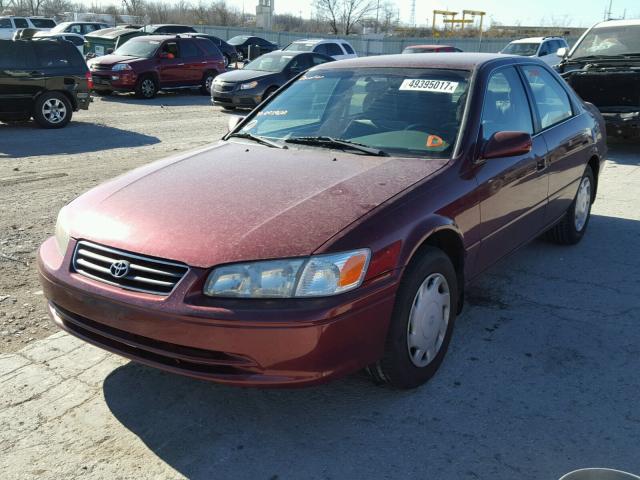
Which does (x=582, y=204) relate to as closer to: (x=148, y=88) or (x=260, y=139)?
(x=260, y=139)

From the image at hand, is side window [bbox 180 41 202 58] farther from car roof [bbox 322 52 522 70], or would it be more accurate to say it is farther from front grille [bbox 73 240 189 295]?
front grille [bbox 73 240 189 295]

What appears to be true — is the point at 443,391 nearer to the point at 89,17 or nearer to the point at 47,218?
the point at 47,218

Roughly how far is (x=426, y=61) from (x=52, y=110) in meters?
9.82

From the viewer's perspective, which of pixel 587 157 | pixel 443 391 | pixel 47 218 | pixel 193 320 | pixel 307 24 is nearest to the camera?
pixel 193 320

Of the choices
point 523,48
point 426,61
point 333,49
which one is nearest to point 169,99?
point 333,49

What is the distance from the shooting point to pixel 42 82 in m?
11.7

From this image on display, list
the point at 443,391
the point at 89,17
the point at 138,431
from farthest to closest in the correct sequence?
the point at 89,17, the point at 443,391, the point at 138,431

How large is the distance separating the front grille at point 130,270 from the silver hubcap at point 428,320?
45.9 inches

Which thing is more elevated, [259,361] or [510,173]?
[510,173]

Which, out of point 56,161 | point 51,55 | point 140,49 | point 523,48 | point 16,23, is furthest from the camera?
point 16,23

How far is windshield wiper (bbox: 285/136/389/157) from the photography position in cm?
381

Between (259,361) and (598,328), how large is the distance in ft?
8.11

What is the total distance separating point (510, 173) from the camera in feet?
13.3

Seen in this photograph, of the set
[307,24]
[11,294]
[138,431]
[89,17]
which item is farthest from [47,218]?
[307,24]
